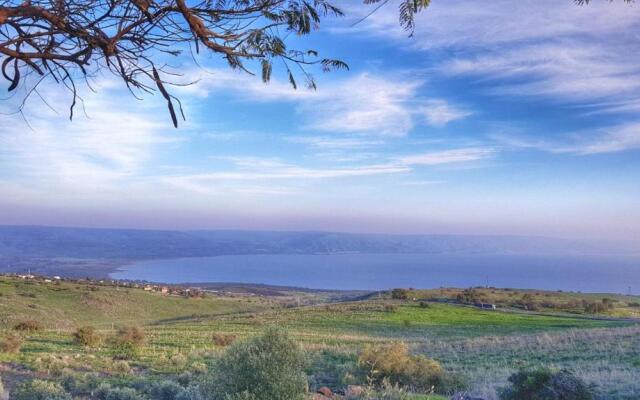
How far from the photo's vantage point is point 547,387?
8305 millimetres

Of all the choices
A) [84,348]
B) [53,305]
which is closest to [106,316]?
[53,305]

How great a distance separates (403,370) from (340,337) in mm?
15743

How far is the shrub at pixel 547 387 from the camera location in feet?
27.0

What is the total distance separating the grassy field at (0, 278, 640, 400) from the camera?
12652 millimetres

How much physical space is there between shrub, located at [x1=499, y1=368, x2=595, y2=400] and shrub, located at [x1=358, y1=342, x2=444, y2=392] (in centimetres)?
295

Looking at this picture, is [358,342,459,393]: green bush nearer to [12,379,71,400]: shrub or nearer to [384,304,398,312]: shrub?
[12,379,71,400]: shrub

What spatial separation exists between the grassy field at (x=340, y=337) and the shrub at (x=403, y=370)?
688 mm

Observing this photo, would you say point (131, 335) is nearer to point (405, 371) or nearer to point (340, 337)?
point (405, 371)

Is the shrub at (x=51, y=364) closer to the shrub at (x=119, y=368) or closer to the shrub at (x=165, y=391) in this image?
the shrub at (x=119, y=368)

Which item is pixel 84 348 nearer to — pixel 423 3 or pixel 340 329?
pixel 423 3

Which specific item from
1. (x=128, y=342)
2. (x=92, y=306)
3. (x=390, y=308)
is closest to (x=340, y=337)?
(x=128, y=342)

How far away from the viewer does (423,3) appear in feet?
16.9

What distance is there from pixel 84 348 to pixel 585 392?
14.2m

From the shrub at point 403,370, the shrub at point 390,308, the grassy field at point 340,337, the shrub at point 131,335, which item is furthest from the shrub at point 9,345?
the shrub at point 390,308
